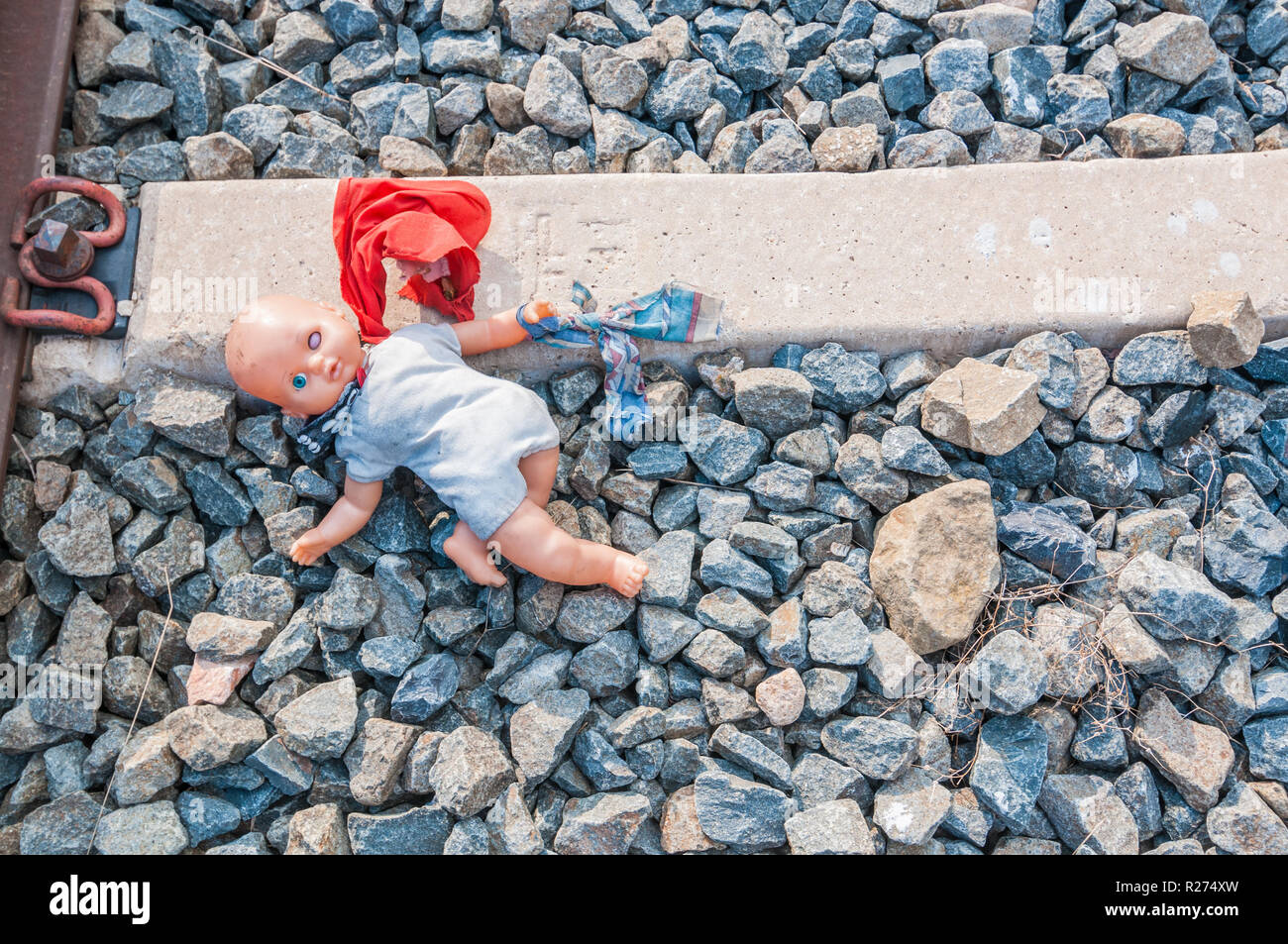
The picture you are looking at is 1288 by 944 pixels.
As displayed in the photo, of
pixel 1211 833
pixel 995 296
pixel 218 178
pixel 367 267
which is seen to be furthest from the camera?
pixel 218 178

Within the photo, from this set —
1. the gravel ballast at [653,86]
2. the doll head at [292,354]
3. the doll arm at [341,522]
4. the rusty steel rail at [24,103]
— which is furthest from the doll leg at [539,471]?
the rusty steel rail at [24,103]

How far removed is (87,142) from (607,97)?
1.83m

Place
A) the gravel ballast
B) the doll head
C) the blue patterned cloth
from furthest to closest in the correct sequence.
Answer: the gravel ballast → the blue patterned cloth → the doll head

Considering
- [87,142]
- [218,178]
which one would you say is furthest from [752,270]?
[87,142]

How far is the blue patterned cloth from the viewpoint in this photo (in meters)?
2.78

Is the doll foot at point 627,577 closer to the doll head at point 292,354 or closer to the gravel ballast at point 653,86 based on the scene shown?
the doll head at point 292,354

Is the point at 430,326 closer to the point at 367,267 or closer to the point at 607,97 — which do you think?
the point at 367,267

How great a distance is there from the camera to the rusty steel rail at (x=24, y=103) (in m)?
2.88

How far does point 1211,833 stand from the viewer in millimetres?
2498

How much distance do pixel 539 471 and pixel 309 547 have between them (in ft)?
2.30

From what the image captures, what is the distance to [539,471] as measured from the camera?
2680 mm

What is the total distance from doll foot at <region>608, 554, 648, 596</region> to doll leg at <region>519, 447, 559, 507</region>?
1.02ft

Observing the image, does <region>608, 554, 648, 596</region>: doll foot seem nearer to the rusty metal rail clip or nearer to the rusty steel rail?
the rusty metal rail clip

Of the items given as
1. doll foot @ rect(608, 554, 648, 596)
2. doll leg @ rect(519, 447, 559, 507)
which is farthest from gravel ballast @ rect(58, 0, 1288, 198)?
doll foot @ rect(608, 554, 648, 596)
